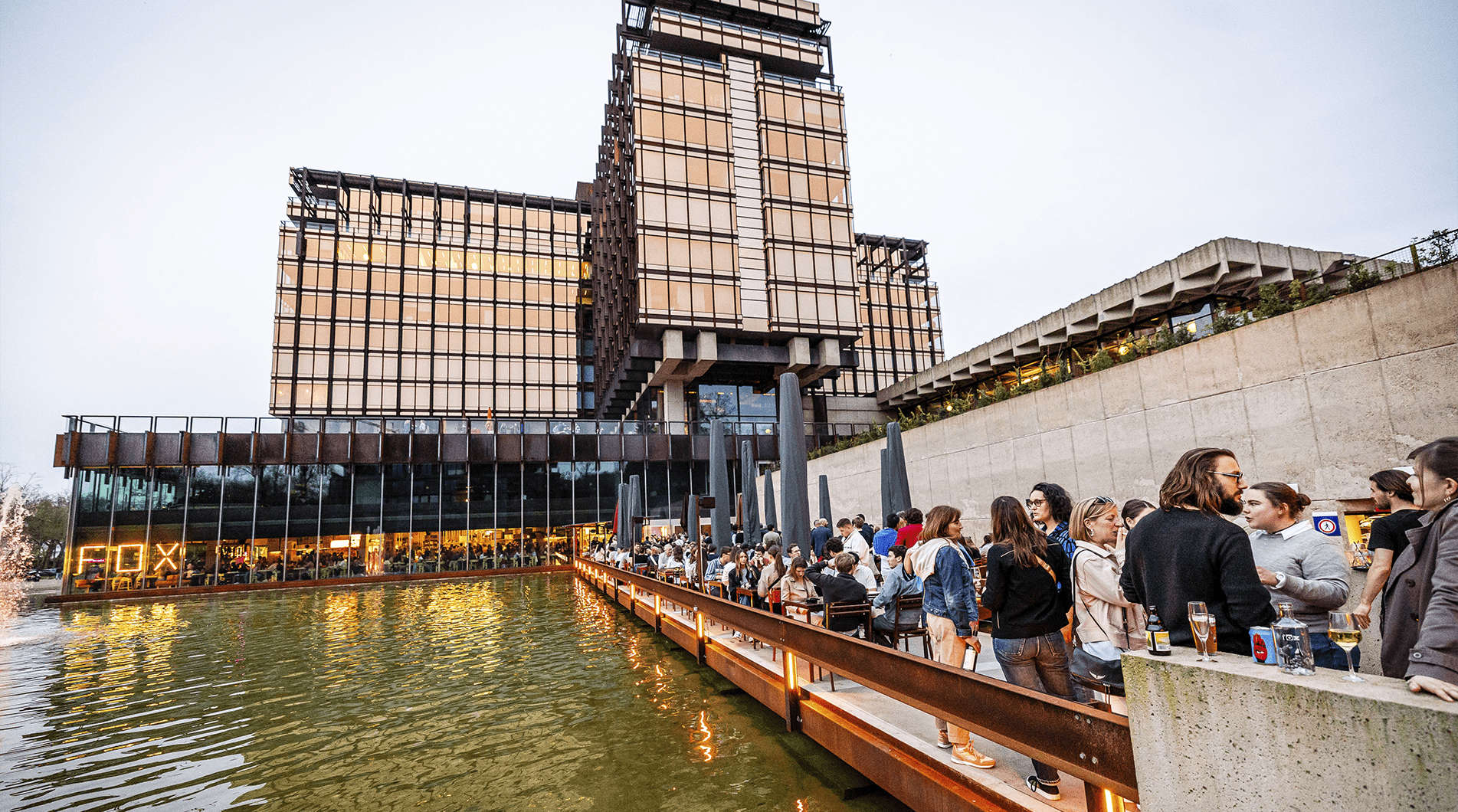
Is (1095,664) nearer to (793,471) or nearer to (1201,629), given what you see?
(1201,629)

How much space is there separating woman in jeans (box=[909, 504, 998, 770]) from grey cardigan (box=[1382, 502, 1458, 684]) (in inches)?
85.1

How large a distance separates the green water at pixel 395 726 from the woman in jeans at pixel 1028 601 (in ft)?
4.84

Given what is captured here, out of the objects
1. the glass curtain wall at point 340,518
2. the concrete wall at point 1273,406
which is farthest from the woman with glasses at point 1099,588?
the glass curtain wall at point 340,518

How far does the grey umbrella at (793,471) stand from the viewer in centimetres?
1038

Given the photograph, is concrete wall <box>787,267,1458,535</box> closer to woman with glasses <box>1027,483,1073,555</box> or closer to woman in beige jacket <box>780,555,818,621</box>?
woman with glasses <box>1027,483,1073,555</box>

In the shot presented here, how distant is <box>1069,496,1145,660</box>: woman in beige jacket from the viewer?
3684mm

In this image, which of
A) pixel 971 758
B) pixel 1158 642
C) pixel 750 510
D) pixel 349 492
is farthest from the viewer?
pixel 349 492

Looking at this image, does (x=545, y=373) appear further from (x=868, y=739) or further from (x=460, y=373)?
(x=868, y=739)

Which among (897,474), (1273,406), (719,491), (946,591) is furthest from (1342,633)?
(719,491)

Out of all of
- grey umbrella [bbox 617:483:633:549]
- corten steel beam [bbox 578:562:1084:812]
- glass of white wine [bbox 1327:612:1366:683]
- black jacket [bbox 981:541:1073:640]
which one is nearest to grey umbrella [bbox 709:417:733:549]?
corten steel beam [bbox 578:562:1084:812]

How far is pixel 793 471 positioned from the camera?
10.7 meters

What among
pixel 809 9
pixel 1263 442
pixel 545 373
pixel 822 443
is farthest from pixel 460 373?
pixel 1263 442

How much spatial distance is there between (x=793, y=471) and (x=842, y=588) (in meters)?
3.62

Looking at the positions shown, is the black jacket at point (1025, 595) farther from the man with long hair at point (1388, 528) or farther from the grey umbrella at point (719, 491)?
the grey umbrella at point (719, 491)
